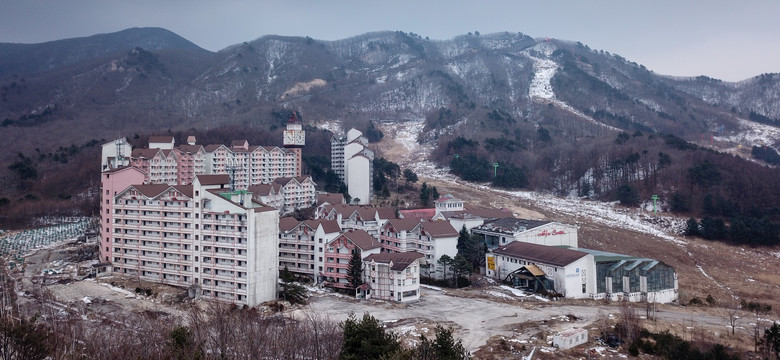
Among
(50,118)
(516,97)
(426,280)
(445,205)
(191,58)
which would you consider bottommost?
(426,280)

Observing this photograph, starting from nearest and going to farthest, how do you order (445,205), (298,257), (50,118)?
(298,257)
(445,205)
(50,118)

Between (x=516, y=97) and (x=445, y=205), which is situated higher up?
(x=516, y=97)

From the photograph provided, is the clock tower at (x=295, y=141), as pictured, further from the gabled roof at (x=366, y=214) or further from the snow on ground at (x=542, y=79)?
the snow on ground at (x=542, y=79)

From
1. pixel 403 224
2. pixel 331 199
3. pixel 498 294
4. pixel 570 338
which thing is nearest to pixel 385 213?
pixel 403 224

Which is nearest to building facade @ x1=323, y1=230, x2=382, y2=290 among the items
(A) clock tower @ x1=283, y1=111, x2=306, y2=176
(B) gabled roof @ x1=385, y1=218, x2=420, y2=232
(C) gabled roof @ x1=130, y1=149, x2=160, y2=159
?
(B) gabled roof @ x1=385, y1=218, x2=420, y2=232

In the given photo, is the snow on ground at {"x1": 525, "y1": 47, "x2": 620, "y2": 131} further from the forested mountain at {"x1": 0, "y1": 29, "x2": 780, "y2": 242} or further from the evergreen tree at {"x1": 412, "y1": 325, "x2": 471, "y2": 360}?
the evergreen tree at {"x1": 412, "y1": 325, "x2": 471, "y2": 360}

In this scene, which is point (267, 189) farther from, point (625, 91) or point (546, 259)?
point (625, 91)

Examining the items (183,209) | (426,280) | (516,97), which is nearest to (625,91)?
(516,97)
